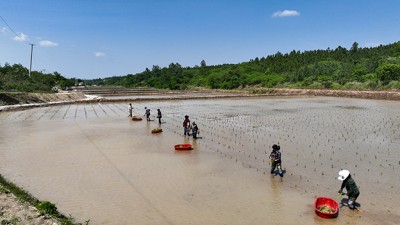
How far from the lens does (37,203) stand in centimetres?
883

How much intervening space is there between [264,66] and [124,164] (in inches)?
4946

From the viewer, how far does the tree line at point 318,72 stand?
220ft

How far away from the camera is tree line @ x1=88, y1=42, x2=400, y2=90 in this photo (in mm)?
67188

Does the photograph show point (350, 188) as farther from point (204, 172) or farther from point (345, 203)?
point (204, 172)

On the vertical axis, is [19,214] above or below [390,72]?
below

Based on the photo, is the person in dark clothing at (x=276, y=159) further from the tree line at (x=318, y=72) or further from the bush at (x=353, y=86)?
the bush at (x=353, y=86)

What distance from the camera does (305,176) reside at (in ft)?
38.8

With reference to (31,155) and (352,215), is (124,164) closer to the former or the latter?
(31,155)

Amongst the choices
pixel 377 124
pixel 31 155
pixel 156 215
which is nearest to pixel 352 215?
pixel 156 215

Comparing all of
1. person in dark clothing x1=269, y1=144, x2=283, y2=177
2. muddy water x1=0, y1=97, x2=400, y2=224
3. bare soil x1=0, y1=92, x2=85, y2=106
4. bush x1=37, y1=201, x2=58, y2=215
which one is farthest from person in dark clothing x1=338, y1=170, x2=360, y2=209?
bare soil x1=0, y1=92, x2=85, y2=106

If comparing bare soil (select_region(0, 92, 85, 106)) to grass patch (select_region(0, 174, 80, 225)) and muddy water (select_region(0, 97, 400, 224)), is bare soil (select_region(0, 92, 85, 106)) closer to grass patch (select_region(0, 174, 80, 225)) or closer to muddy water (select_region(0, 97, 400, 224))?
muddy water (select_region(0, 97, 400, 224))

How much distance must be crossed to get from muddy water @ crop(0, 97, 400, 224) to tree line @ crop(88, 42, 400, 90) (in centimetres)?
4988

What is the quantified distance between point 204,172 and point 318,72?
8804cm

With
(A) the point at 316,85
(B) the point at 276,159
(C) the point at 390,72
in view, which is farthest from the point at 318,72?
(B) the point at 276,159
